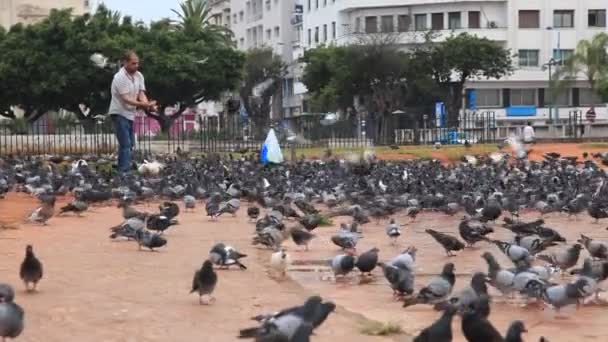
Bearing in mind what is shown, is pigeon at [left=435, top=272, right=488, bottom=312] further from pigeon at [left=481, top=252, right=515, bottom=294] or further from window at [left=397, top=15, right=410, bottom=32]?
window at [left=397, top=15, right=410, bottom=32]

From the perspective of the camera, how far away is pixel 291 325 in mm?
4441

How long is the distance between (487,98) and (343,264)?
64.5m

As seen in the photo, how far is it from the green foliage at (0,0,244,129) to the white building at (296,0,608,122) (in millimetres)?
20556

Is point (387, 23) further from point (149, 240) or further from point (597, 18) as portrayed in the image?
point (149, 240)

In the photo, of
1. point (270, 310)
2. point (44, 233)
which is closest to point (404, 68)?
point (44, 233)

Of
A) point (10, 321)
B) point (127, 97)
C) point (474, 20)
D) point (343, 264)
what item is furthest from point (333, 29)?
point (10, 321)

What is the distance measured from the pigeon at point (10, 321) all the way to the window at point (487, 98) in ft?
218

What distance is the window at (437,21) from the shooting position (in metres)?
70.4

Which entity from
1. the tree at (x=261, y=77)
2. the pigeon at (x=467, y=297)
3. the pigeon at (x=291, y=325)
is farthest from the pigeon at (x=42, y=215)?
the tree at (x=261, y=77)

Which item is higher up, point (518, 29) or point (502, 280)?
point (518, 29)

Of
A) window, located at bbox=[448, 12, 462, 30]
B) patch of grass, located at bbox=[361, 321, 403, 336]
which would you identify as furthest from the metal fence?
window, located at bbox=[448, 12, 462, 30]

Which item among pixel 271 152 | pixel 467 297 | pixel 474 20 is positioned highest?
pixel 474 20

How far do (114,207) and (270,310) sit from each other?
8153 millimetres

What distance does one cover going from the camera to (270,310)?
600 centimetres
